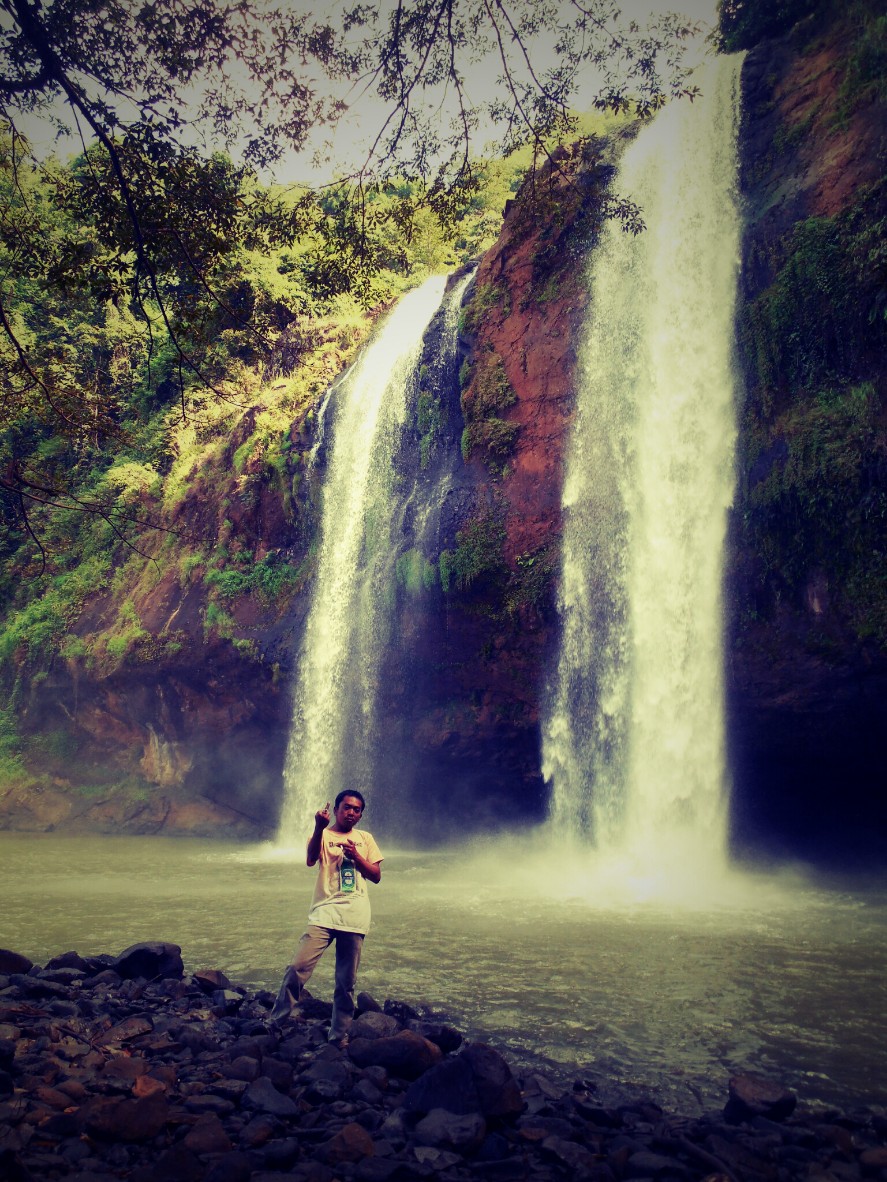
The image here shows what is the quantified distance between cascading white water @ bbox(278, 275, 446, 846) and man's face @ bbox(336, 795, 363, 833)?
12.3 metres

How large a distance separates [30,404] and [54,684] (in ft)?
53.6

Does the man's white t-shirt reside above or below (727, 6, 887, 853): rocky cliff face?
below

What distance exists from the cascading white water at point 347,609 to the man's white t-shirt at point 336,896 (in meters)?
12.3

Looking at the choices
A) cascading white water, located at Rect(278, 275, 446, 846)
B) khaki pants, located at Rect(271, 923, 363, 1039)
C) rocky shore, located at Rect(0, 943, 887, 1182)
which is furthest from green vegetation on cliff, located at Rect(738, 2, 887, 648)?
khaki pants, located at Rect(271, 923, 363, 1039)

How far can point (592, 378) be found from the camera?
15797mm

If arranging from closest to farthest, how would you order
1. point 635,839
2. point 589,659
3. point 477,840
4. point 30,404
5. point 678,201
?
point 30,404 < point 635,839 < point 589,659 < point 678,201 < point 477,840

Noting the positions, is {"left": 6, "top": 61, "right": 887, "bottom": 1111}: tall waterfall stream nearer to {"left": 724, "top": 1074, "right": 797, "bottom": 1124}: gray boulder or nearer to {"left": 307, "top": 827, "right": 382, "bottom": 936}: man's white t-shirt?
{"left": 724, "top": 1074, "right": 797, "bottom": 1124}: gray boulder

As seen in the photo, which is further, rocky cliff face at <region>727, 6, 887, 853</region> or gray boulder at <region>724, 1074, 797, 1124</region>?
rocky cliff face at <region>727, 6, 887, 853</region>

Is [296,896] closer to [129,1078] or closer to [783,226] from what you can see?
[129,1078]

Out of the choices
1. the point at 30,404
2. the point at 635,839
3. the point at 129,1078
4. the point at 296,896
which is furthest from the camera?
the point at 635,839

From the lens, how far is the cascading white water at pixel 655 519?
43.5 ft

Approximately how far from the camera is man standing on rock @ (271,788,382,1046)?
4887 mm

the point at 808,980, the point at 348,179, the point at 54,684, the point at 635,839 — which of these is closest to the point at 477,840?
the point at 635,839

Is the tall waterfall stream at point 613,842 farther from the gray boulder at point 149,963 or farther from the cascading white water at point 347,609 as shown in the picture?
the gray boulder at point 149,963
